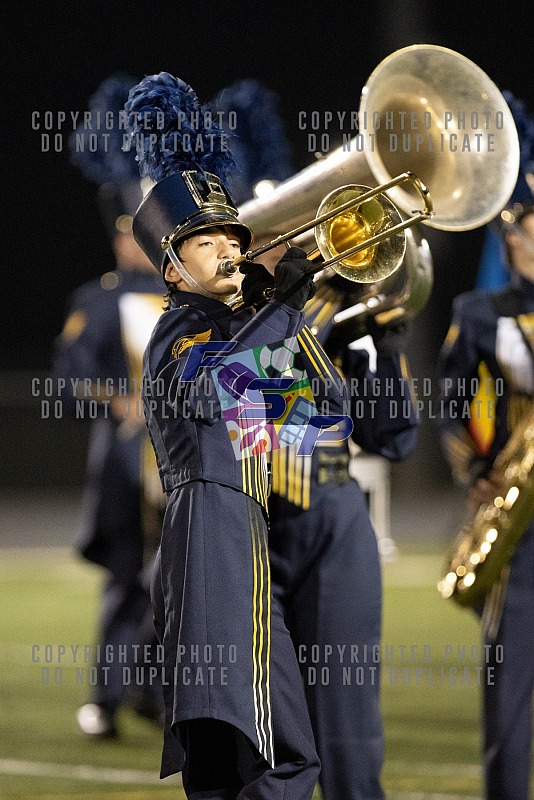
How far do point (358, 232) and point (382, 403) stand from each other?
71 cm

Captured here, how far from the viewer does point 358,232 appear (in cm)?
339

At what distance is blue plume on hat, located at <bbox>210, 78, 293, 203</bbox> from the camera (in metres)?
5.49

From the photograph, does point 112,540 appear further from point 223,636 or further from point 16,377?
point 16,377

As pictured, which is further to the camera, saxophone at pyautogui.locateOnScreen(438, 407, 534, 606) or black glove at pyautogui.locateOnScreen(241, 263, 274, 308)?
saxophone at pyautogui.locateOnScreen(438, 407, 534, 606)

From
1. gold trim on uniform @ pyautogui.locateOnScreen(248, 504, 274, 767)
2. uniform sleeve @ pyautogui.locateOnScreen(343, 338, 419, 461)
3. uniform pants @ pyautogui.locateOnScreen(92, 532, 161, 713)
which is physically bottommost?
uniform pants @ pyautogui.locateOnScreen(92, 532, 161, 713)

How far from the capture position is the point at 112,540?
21.1ft

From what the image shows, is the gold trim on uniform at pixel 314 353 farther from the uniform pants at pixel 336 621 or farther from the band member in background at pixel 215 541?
the uniform pants at pixel 336 621

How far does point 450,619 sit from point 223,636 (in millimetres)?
5768

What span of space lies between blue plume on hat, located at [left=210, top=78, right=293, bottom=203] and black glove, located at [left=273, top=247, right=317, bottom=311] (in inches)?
96.2

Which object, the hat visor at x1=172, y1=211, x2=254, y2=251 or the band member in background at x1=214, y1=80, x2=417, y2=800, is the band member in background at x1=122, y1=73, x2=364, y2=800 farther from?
the band member in background at x1=214, y1=80, x2=417, y2=800

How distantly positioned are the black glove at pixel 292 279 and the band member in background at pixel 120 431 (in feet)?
10.8

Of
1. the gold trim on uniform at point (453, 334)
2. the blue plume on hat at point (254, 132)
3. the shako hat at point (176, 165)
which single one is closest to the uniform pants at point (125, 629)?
the blue plume on hat at point (254, 132)

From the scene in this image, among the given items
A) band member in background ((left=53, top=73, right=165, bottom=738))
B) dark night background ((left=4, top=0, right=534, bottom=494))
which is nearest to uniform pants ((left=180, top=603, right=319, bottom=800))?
band member in background ((left=53, top=73, right=165, bottom=738))

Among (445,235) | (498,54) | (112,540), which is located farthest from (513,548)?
(498,54)
